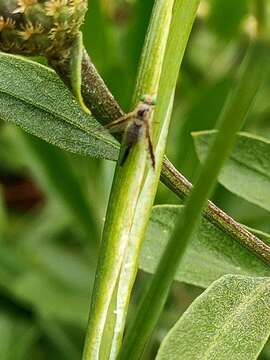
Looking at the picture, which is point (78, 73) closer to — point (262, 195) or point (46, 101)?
point (46, 101)

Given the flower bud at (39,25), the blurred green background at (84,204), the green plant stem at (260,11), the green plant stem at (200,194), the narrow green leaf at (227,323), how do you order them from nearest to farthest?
the green plant stem at (200,194)
the flower bud at (39,25)
the narrow green leaf at (227,323)
the green plant stem at (260,11)
the blurred green background at (84,204)

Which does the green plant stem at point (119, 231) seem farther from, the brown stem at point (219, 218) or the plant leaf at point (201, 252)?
the plant leaf at point (201, 252)

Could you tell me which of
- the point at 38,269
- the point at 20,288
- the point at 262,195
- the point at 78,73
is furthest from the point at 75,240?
the point at 78,73

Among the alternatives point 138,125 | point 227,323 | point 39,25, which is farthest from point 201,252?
point 39,25

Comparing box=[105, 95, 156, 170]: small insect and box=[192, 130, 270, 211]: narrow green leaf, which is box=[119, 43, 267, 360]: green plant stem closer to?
box=[105, 95, 156, 170]: small insect

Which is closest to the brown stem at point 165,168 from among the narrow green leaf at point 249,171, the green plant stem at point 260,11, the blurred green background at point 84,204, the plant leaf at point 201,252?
the plant leaf at point 201,252

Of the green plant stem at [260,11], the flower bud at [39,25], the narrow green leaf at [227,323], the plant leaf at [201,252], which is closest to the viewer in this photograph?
the flower bud at [39,25]
